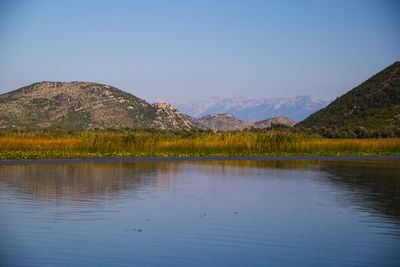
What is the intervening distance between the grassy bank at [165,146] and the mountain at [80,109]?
76.0 meters

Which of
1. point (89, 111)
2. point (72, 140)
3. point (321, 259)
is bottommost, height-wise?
point (321, 259)

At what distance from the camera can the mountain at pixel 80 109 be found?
122438 millimetres

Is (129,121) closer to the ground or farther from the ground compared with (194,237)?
farther from the ground

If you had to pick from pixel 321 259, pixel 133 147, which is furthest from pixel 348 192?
pixel 133 147

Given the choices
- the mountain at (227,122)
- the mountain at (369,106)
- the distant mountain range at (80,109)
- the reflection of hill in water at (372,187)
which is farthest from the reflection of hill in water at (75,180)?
the mountain at (227,122)

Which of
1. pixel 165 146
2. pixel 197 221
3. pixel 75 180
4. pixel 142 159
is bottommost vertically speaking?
pixel 197 221

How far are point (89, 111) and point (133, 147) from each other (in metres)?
90.7

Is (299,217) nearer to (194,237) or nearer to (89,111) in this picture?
(194,237)

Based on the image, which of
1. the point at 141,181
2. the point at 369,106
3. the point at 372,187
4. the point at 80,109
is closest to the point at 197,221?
the point at 141,181

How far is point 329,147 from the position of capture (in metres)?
47.5

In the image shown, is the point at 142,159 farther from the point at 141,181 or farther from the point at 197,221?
the point at 197,221

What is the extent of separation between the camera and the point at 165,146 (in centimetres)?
4294

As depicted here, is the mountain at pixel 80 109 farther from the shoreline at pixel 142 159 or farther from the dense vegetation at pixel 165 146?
the shoreline at pixel 142 159

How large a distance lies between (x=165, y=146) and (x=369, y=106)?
233 ft
